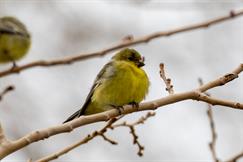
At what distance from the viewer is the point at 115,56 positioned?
18.2 feet

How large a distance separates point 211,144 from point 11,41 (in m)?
1.32

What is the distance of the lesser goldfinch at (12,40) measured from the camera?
3487 mm

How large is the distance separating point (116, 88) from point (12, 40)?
1470 mm

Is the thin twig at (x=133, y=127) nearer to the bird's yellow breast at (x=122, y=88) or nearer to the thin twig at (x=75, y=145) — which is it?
the thin twig at (x=75, y=145)

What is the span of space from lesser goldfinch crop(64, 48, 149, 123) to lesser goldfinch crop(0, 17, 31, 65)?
3.33ft

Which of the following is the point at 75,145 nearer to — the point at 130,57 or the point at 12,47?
the point at 12,47

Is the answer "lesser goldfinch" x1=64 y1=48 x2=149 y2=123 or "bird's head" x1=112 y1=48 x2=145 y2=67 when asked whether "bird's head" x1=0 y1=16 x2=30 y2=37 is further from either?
"bird's head" x1=112 y1=48 x2=145 y2=67

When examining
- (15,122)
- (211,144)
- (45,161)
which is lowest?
(15,122)

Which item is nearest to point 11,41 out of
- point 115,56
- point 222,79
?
point 222,79

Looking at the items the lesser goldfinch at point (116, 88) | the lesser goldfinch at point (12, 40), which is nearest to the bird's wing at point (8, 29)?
the lesser goldfinch at point (12, 40)

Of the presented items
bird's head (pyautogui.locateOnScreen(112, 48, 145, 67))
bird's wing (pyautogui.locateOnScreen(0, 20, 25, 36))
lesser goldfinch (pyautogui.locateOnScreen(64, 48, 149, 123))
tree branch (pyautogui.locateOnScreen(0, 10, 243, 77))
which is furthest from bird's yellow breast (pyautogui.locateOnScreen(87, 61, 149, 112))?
tree branch (pyautogui.locateOnScreen(0, 10, 243, 77))

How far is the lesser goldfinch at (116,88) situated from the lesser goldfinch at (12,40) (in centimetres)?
101

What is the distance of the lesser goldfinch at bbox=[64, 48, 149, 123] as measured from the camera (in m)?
4.75

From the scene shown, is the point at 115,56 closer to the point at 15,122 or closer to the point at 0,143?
the point at 0,143
